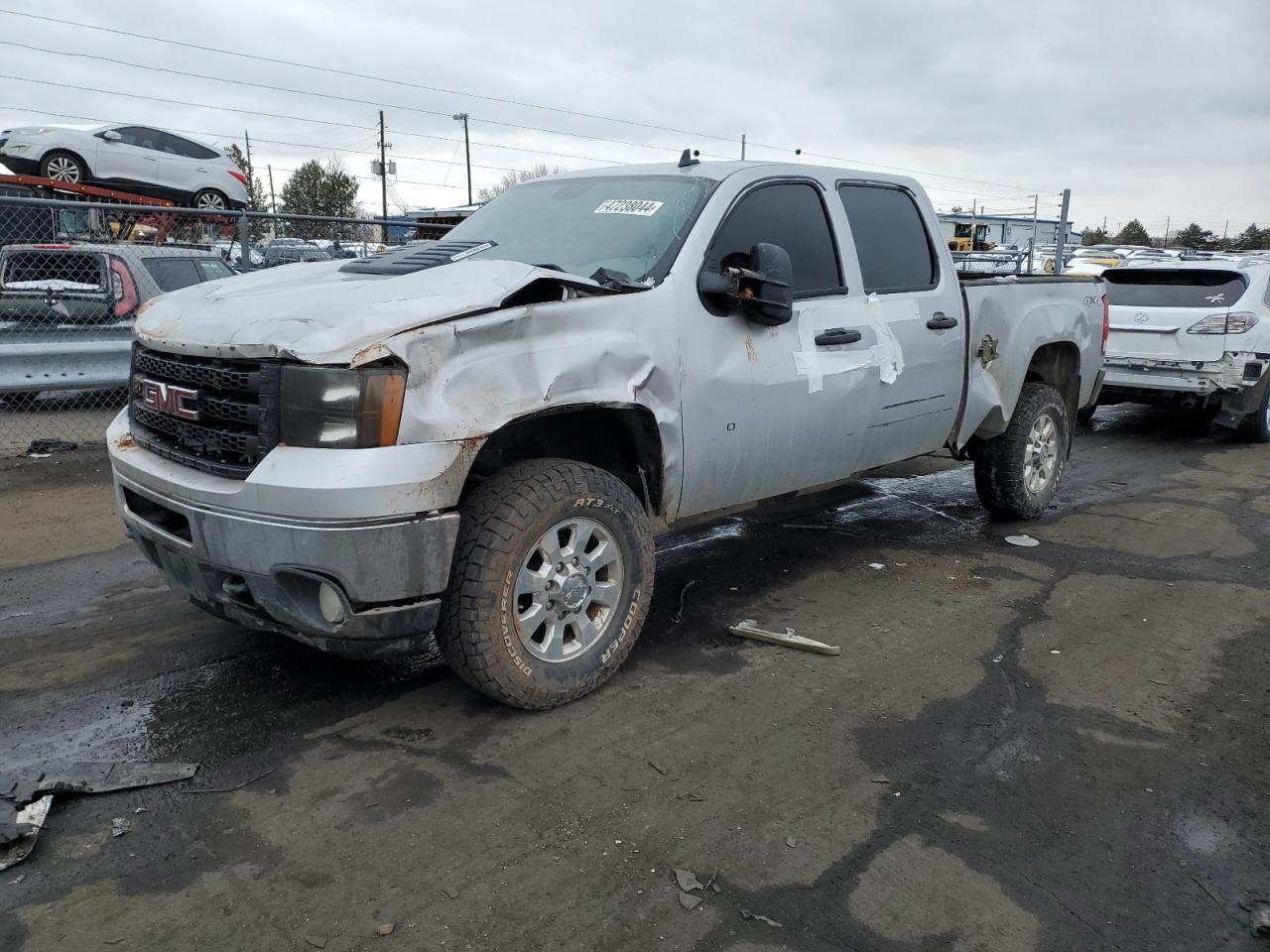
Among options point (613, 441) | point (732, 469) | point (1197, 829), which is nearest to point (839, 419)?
point (732, 469)

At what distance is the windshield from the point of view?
407cm

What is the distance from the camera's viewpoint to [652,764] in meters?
3.28

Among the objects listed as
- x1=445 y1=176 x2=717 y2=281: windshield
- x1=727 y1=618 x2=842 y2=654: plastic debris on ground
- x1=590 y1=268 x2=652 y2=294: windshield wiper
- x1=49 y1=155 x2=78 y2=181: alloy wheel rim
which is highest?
x1=49 y1=155 x2=78 y2=181: alloy wheel rim

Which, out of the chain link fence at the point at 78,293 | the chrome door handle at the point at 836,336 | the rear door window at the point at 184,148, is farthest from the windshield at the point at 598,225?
the rear door window at the point at 184,148

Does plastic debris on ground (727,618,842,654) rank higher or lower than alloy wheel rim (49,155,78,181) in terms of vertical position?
lower

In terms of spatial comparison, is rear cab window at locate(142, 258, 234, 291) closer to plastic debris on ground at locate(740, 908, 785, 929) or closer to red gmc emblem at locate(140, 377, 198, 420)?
red gmc emblem at locate(140, 377, 198, 420)

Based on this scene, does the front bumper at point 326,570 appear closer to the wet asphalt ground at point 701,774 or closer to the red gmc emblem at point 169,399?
the red gmc emblem at point 169,399

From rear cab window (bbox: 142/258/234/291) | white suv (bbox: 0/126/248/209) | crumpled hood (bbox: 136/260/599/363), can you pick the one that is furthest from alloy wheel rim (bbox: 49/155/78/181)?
crumpled hood (bbox: 136/260/599/363)

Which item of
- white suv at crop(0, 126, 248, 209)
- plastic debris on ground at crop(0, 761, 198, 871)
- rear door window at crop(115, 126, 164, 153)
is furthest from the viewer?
rear door window at crop(115, 126, 164, 153)

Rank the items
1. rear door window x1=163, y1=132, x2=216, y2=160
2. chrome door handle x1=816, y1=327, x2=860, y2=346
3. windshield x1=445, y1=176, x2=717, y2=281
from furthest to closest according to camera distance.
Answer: rear door window x1=163, y1=132, x2=216, y2=160 < chrome door handle x1=816, y1=327, x2=860, y2=346 < windshield x1=445, y1=176, x2=717, y2=281

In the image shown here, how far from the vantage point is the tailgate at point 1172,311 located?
369 inches

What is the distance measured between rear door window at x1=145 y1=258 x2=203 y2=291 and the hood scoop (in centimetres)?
628

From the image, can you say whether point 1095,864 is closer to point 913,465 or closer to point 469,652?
point 469,652

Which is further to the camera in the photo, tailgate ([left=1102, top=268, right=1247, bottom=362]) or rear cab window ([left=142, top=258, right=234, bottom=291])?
rear cab window ([left=142, top=258, right=234, bottom=291])
